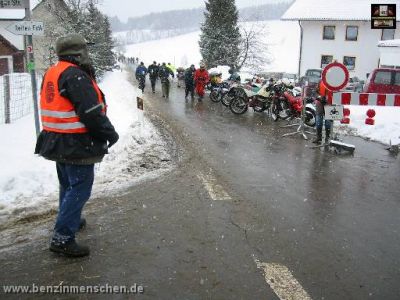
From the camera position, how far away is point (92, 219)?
16.1ft

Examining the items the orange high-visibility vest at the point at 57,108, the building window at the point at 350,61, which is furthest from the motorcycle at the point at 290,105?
the building window at the point at 350,61

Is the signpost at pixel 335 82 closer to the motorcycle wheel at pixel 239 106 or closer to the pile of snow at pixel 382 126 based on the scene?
the pile of snow at pixel 382 126

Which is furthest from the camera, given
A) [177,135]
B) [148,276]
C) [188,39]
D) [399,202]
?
[188,39]

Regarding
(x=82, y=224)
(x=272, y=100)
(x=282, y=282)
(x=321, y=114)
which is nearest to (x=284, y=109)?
(x=272, y=100)

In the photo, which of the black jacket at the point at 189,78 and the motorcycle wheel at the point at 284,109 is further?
the black jacket at the point at 189,78

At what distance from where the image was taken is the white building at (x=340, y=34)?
40.4 metres

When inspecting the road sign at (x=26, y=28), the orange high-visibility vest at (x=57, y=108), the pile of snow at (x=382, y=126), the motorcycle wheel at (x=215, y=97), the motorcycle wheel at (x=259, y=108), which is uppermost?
the road sign at (x=26, y=28)

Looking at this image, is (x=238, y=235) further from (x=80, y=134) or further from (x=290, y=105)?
(x=290, y=105)

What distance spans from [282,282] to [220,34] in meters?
36.2

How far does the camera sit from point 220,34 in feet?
124

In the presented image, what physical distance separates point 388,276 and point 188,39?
12928 centimetres

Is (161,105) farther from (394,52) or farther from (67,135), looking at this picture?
(394,52)

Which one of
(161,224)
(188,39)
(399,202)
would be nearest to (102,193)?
(161,224)

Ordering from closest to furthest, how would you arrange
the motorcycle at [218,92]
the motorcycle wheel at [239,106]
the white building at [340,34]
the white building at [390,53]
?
the motorcycle wheel at [239,106] < the motorcycle at [218,92] < the white building at [390,53] < the white building at [340,34]
